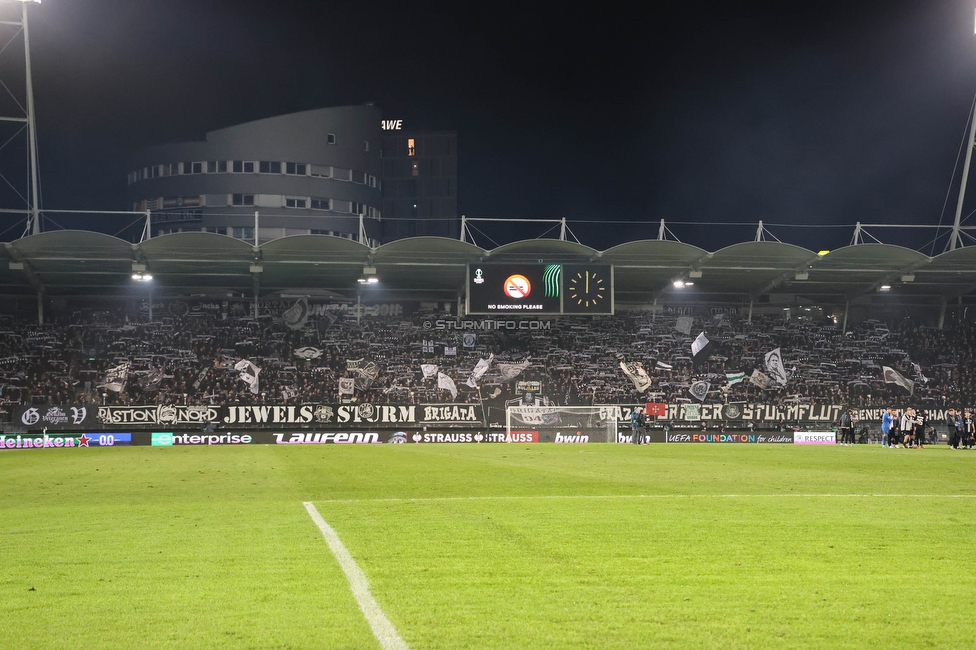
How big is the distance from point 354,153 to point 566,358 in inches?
1578

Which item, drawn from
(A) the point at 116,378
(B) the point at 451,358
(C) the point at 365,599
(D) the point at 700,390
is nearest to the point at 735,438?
(D) the point at 700,390

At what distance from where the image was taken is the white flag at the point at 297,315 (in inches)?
2188

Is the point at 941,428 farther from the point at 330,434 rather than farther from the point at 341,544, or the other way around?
the point at 341,544

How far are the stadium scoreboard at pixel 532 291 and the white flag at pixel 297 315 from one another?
1406 centimetres

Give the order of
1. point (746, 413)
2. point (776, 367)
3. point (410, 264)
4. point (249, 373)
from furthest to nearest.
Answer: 1. point (776, 367)
2. point (249, 373)
3. point (410, 264)
4. point (746, 413)

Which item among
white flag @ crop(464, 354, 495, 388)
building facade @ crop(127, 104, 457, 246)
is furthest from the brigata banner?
building facade @ crop(127, 104, 457, 246)

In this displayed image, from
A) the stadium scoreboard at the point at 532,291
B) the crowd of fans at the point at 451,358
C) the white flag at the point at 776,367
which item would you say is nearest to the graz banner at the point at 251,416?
the crowd of fans at the point at 451,358

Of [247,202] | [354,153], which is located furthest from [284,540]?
[354,153]

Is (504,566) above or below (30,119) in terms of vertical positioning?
below

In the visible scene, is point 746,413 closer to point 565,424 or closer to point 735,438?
point 735,438

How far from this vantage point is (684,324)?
57719 mm

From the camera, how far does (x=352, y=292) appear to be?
57656 millimetres

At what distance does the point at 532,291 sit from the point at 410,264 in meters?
7.53

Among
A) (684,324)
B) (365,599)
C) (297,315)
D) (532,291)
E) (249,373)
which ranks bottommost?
(249,373)
